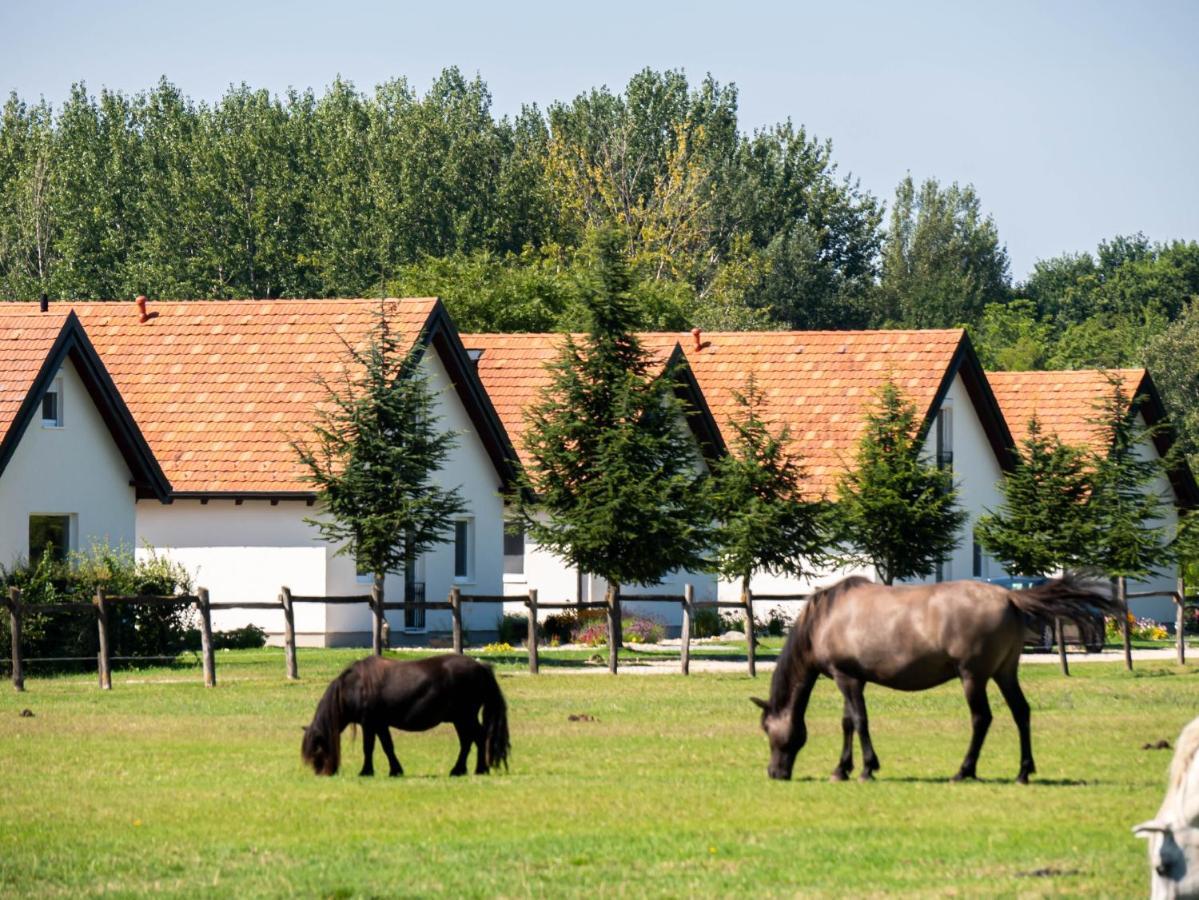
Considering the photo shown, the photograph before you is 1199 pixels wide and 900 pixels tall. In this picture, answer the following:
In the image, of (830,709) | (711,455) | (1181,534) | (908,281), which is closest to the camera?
(830,709)

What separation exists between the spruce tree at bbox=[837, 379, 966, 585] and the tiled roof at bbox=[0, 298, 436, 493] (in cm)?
936

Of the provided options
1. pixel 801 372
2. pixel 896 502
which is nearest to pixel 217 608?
pixel 896 502

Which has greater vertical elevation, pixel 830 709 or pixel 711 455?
pixel 711 455

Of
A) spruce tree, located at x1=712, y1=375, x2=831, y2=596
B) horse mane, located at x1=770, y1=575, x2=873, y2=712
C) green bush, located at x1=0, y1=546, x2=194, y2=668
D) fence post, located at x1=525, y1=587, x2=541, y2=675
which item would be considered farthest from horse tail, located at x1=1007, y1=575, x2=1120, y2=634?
spruce tree, located at x1=712, y1=375, x2=831, y2=596

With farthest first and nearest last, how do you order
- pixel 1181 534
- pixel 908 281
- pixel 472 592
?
pixel 908 281 → pixel 472 592 → pixel 1181 534

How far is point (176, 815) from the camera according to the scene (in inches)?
658

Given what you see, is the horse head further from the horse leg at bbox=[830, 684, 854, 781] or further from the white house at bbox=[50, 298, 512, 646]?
the white house at bbox=[50, 298, 512, 646]

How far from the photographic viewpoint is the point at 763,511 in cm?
4362

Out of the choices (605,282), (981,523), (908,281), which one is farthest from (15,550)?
(908,281)

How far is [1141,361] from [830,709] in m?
68.7

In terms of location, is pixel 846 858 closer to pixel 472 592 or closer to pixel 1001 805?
pixel 1001 805

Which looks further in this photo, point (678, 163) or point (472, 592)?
point (678, 163)

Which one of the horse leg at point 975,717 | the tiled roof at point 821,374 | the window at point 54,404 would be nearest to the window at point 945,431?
the tiled roof at point 821,374

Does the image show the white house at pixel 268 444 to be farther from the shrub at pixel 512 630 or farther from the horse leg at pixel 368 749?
the horse leg at pixel 368 749
